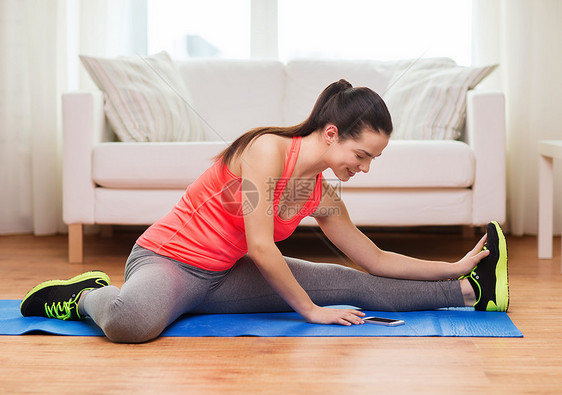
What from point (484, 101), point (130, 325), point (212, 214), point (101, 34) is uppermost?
point (101, 34)

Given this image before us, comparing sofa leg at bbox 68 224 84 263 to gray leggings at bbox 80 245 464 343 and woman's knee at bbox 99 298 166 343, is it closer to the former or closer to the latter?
gray leggings at bbox 80 245 464 343

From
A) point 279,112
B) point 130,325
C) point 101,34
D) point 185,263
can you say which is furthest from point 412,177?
point 101,34

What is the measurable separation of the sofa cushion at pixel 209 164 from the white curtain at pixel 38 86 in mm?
855

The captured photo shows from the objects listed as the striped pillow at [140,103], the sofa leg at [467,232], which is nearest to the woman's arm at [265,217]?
the striped pillow at [140,103]

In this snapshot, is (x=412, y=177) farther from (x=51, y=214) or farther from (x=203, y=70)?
(x=51, y=214)

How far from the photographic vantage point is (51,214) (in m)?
3.11

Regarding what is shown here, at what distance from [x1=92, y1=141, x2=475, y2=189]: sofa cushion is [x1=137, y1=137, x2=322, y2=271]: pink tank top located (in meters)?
0.74

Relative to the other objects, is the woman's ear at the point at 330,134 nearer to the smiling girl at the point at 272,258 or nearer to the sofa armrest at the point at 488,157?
the smiling girl at the point at 272,258

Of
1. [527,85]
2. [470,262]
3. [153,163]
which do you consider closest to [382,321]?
[470,262]

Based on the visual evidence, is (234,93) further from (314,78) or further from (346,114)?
(346,114)

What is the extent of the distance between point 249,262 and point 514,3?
206 cm

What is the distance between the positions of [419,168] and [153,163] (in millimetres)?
936

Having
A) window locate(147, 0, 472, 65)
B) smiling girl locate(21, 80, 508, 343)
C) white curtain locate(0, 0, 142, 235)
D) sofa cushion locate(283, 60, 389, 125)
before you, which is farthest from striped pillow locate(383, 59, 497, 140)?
white curtain locate(0, 0, 142, 235)

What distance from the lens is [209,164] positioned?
91.2 inches
